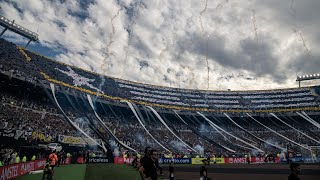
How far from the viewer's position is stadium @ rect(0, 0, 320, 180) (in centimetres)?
4309

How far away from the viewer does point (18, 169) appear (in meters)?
20.2

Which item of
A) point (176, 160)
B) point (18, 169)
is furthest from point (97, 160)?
point (18, 169)

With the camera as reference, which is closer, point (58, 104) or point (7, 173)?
point (7, 173)

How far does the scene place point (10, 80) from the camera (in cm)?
4941

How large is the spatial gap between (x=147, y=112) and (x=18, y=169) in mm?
52593

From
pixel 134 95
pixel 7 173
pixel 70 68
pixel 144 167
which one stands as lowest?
pixel 7 173

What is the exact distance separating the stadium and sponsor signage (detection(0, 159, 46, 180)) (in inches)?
28.0

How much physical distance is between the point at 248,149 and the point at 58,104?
42.3 meters

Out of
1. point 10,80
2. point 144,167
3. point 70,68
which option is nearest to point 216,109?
point 70,68

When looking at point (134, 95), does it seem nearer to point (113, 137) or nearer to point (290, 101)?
point (113, 137)

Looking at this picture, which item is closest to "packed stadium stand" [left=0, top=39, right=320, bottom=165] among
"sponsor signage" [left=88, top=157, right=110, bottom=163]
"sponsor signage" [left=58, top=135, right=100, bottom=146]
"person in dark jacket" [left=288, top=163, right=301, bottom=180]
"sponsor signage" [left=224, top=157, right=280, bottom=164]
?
"sponsor signage" [left=58, top=135, right=100, bottom=146]

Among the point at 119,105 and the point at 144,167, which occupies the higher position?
the point at 119,105

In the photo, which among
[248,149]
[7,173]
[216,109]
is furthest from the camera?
[216,109]

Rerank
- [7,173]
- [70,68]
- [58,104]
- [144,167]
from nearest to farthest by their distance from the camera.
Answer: [144,167], [7,173], [58,104], [70,68]
